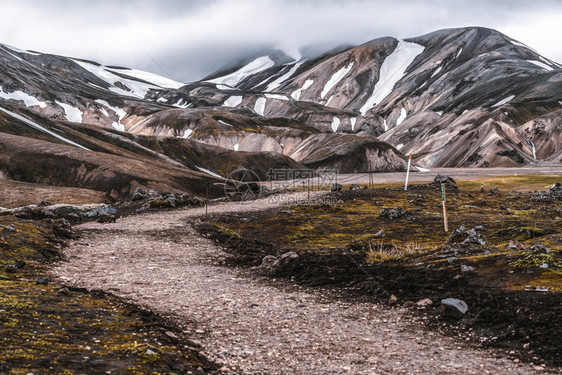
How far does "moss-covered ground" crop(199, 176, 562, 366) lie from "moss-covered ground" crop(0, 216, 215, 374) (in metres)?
6.23

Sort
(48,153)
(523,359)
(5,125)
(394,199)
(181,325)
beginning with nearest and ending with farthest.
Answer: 1. (523,359)
2. (181,325)
3. (394,199)
4. (48,153)
5. (5,125)

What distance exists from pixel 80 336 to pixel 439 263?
1135 centimetres

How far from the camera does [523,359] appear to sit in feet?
29.0

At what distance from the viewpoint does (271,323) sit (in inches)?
444

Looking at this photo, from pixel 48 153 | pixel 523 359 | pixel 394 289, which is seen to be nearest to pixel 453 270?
pixel 394 289

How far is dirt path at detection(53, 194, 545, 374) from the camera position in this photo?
8.88 meters

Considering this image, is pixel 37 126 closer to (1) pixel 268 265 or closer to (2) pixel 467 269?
(1) pixel 268 265

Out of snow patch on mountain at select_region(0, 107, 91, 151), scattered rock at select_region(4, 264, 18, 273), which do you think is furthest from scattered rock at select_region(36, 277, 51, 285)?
snow patch on mountain at select_region(0, 107, 91, 151)

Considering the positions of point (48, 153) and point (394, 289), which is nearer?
point (394, 289)

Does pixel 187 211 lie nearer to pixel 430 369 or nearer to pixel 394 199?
pixel 394 199

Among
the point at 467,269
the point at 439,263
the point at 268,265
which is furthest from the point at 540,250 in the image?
the point at 268,265

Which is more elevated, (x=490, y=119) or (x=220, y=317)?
(x=490, y=119)

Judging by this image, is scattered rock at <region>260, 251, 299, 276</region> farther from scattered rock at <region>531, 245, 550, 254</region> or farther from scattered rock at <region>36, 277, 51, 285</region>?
scattered rock at <region>531, 245, 550, 254</region>

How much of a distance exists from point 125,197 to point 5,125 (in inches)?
1675
